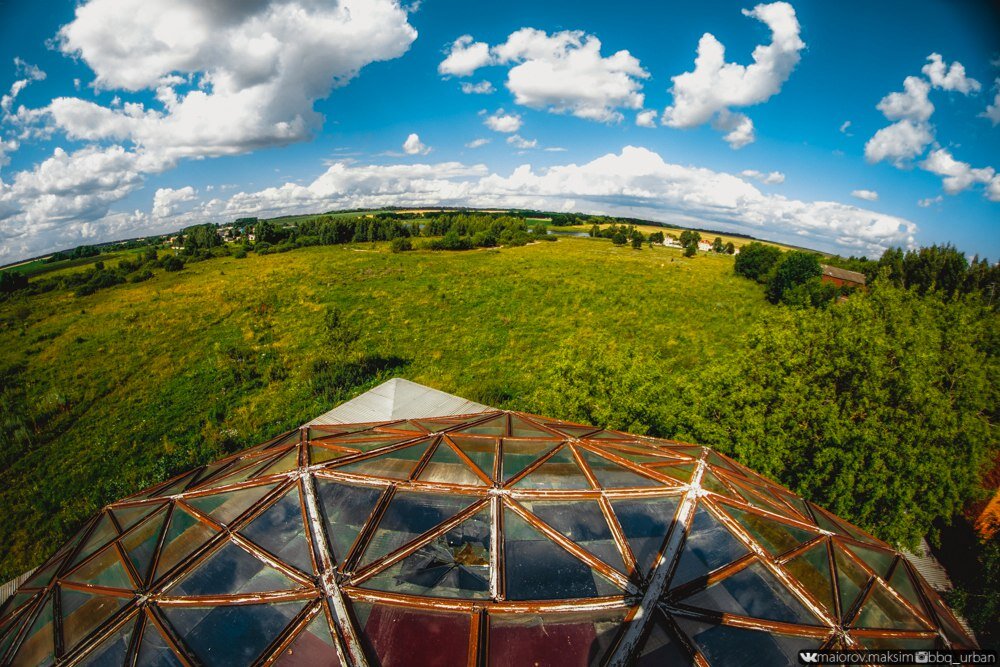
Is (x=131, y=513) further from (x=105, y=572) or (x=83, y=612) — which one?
(x=83, y=612)

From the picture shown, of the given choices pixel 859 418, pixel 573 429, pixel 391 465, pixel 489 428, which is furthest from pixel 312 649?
pixel 859 418

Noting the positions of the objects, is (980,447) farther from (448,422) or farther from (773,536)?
(448,422)

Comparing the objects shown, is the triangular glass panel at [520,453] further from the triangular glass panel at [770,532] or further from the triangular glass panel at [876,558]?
the triangular glass panel at [876,558]

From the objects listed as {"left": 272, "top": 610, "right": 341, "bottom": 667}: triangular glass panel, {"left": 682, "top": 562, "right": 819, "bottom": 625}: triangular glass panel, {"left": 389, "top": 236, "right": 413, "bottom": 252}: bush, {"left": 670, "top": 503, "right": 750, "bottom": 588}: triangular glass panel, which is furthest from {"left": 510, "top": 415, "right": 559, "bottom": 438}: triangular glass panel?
{"left": 389, "top": 236, "right": 413, "bottom": 252}: bush

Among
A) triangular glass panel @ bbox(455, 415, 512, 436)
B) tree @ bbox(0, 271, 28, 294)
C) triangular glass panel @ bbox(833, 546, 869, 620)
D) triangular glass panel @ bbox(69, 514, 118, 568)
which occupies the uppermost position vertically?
tree @ bbox(0, 271, 28, 294)

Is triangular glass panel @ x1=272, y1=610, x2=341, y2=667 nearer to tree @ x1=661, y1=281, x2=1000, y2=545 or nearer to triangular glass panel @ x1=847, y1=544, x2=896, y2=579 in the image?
triangular glass panel @ x1=847, y1=544, x2=896, y2=579

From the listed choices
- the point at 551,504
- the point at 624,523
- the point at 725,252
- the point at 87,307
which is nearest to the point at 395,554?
the point at 551,504
